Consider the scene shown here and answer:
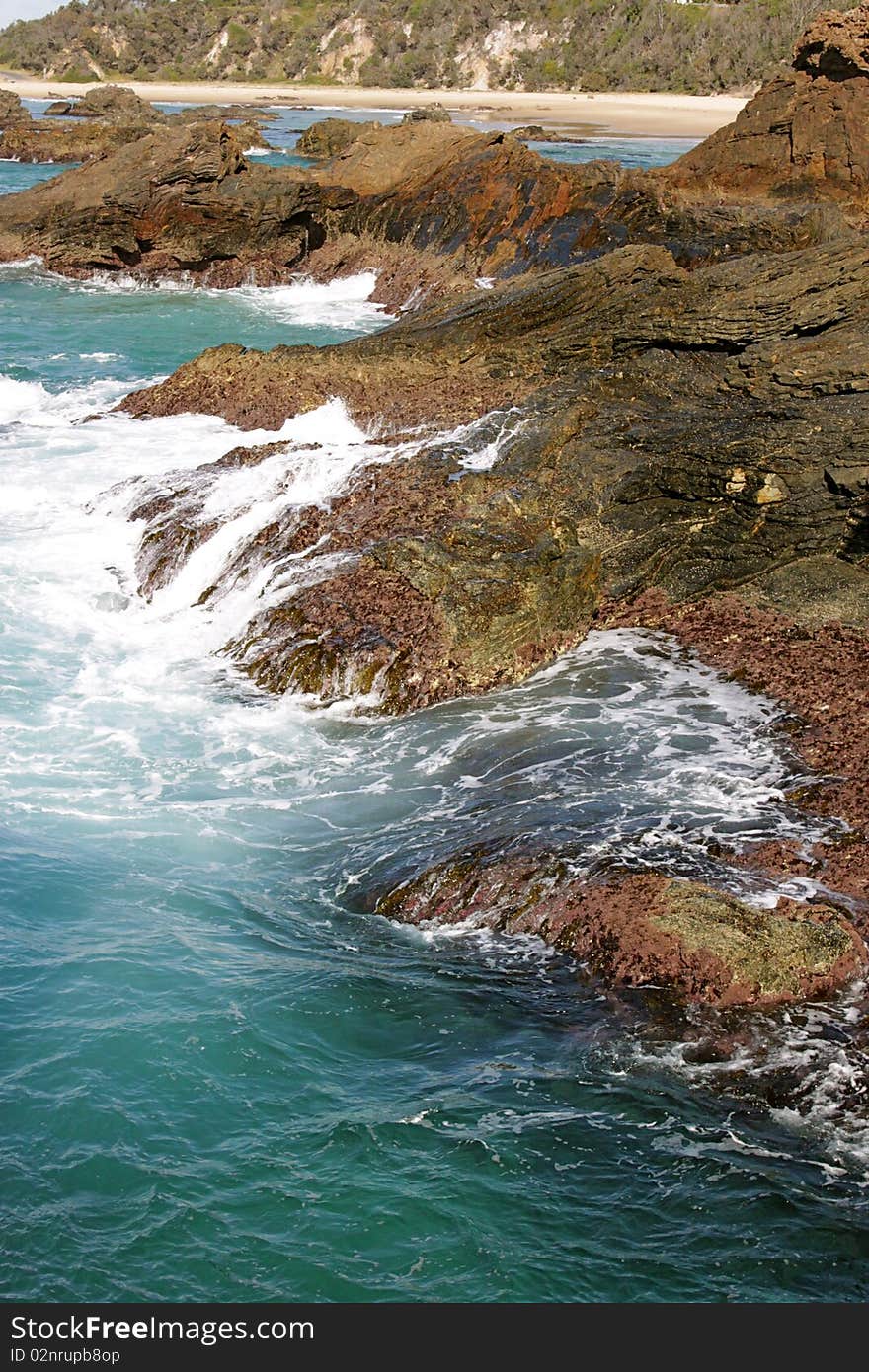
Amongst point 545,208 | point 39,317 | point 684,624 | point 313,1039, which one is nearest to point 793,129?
point 545,208

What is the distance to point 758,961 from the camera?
6863 mm

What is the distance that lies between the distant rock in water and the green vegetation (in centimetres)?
4851

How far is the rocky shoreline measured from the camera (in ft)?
24.9

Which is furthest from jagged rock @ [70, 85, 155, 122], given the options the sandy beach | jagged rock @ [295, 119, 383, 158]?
jagged rock @ [295, 119, 383, 158]

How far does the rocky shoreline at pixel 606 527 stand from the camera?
24.9 feet

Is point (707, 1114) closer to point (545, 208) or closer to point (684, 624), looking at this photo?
point (684, 624)

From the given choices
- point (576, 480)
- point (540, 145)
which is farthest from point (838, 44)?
point (540, 145)

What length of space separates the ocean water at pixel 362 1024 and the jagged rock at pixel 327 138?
39332mm

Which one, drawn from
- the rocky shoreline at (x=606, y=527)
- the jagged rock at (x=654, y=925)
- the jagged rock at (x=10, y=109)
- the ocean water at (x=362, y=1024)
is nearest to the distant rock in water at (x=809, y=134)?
the rocky shoreline at (x=606, y=527)

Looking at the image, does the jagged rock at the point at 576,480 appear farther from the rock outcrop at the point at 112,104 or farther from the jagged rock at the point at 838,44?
the rock outcrop at the point at 112,104

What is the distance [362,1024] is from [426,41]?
93.3 m

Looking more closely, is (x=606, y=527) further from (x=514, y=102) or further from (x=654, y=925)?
(x=514, y=102)

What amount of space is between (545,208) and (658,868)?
2118 centimetres

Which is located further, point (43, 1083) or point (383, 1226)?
point (43, 1083)
